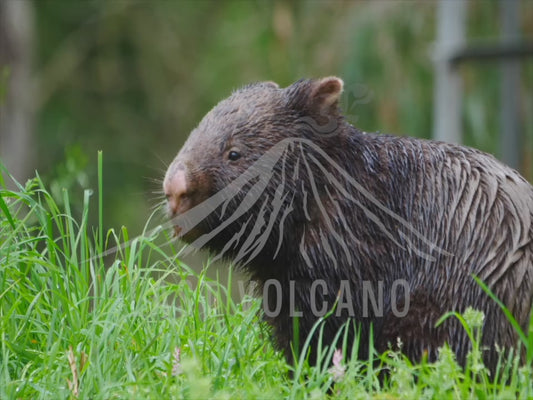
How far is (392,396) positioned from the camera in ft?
11.3

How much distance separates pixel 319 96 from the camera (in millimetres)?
4656

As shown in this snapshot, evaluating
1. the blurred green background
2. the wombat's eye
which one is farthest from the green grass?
the blurred green background

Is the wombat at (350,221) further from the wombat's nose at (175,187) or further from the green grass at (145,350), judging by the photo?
the green grass at (145,350)

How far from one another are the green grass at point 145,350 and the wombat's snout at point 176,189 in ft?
0.72

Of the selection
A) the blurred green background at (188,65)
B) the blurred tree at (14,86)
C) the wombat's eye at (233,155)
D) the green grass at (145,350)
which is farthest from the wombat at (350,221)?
the blurred tree at (14,86)

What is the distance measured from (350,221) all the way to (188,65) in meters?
15.6

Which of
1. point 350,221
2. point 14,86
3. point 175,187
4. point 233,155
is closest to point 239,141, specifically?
point 233,155

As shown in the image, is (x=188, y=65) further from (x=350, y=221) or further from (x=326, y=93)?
(x=350, y=221)

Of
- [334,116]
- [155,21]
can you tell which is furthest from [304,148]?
[155,21]

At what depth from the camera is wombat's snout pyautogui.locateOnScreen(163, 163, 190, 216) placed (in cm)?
428

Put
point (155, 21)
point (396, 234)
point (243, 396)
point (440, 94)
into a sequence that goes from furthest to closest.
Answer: point (155, 21), point (440, 94), point (396, 234), point (243, 396)

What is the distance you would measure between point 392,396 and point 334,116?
1648 mm

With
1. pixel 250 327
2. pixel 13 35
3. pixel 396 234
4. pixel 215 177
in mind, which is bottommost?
pixel 250 327

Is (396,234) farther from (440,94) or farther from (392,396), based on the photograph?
(440,94)
